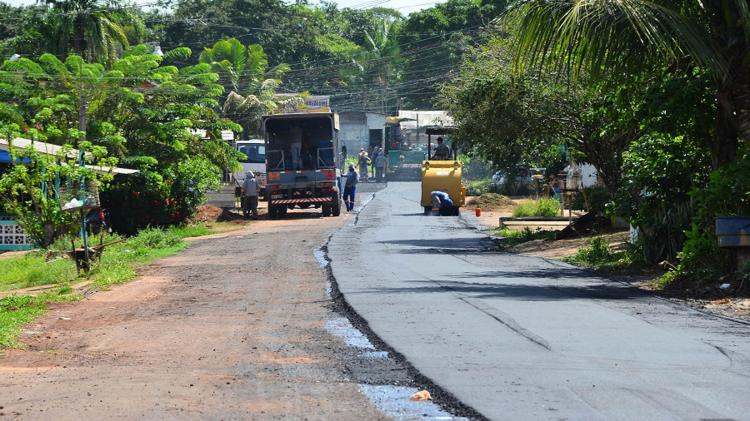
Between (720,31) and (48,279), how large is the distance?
1237cm

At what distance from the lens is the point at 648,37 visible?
14969 millimetres

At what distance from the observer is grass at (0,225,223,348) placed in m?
14.5

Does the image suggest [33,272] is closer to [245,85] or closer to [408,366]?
[408,366]

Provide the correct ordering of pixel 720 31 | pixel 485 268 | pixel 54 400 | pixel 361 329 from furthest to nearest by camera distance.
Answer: pixel 485 268 → pixel 720 31 → pixel 361 329 → pixel 54 400

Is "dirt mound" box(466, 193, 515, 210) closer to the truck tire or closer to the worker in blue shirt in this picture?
the worker in blue shirt

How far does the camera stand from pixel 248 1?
81.2m

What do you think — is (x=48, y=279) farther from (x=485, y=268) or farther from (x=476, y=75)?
(x=476, y=75)

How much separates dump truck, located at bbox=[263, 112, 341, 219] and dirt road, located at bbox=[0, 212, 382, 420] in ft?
66.5

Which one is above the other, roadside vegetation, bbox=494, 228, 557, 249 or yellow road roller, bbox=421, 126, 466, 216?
yellow road roller, bbox=421, 126, 466, 216

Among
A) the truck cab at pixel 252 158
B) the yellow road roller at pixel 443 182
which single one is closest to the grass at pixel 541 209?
the yellow road roller at pixel 443 182

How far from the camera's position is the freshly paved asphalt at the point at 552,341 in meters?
7.84

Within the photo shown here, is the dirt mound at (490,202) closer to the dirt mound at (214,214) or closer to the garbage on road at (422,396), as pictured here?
the dirt mound at (214,214)

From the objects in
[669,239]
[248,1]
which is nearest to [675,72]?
[669,239]

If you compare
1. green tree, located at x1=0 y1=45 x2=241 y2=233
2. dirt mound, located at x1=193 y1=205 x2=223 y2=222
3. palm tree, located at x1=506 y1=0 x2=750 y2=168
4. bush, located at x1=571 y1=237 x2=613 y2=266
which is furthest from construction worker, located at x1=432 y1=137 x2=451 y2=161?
palm tree, located at x1=506 y1=0 x2=750 y2=168
